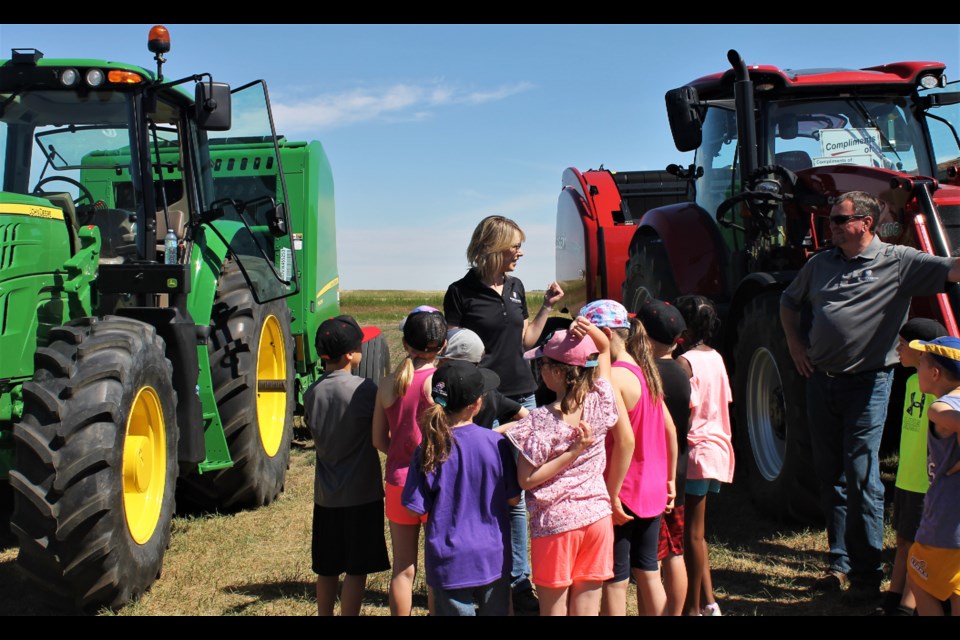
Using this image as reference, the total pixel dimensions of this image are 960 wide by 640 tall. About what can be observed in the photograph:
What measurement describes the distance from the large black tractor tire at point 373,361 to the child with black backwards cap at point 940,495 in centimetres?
565

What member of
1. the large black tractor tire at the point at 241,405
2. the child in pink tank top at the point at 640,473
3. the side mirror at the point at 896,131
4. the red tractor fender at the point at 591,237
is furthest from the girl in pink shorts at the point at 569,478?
the red tractor fender at the point at 591,237

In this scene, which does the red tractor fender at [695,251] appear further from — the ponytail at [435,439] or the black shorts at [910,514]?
the ponytail at [435,439]

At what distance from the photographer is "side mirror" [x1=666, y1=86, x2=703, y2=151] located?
6270mm

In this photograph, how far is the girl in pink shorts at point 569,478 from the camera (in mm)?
3447

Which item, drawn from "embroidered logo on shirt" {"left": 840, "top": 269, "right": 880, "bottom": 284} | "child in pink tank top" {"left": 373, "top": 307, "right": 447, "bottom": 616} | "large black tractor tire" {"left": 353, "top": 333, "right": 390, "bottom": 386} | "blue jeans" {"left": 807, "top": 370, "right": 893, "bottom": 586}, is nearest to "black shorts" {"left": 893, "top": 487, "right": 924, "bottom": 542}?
"blue jeans" {"left": 807, "top": 370, "right": 893, "bottom": 586}

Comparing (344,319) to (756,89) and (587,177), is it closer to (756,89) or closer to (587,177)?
(756,89)

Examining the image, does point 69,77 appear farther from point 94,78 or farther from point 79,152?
point 79,152

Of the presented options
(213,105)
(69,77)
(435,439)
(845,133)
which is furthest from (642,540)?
(69,77)

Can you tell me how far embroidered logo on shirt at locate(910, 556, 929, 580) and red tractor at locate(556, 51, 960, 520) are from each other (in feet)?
5.48

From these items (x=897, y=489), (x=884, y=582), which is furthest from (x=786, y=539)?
(x=897, y=489)

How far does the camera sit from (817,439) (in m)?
4.98

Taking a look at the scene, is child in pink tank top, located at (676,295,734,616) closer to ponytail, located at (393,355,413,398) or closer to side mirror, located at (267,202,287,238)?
ponytail, located at (393,355,413,398)

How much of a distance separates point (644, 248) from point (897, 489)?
3.66 m
